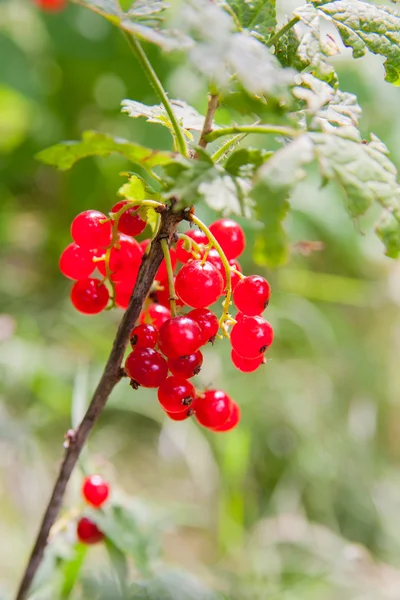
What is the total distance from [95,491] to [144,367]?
0.37 m

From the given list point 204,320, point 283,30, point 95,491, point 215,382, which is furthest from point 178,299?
point 215,382

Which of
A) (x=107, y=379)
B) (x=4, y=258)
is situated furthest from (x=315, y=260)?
(x=107, y=379)

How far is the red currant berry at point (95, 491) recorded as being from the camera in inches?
35.9

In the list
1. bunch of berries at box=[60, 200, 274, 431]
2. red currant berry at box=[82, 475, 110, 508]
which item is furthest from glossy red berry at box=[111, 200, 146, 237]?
red currant berry at box=[82, 475, 110, 508]

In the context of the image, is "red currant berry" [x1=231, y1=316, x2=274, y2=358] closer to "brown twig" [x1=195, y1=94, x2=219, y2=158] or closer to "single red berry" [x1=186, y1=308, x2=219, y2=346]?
"single red berry" [x1=186, y1=308, x2=219, y2=346]

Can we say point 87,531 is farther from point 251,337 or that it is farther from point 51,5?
point 51,5

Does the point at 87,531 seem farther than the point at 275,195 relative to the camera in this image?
Yes

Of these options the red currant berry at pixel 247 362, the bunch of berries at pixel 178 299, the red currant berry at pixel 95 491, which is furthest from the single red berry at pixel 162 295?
the red currant berry at pixel 95 491

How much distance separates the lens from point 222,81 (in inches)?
20.6

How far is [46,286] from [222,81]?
2083mm

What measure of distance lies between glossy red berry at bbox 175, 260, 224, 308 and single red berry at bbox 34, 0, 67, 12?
220 centimetres

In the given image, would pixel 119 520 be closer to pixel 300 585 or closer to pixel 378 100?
pixel 300 585

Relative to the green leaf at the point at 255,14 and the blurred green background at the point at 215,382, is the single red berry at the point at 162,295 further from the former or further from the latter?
the blurred green background at the point at 215,382

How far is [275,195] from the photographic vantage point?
0.48 m
